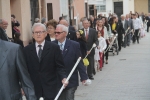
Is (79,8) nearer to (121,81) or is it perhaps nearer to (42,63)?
(121,81)

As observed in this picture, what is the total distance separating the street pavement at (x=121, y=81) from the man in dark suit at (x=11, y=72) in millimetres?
6122

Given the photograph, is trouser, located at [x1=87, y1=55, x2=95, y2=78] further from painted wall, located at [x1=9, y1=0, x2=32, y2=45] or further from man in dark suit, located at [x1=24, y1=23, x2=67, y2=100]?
man in dark suit, located at [x1=24, y1=23, x2=67, y2=100]

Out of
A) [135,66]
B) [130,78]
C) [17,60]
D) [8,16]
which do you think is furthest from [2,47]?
[135,66]

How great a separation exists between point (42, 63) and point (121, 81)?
7.50 metres

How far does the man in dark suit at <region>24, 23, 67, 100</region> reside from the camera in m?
7.02

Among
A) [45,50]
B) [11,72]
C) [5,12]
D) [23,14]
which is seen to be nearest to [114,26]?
[23,14]

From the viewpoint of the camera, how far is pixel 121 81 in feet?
46.7

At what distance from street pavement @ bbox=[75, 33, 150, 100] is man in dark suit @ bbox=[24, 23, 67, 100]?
4.51 metres

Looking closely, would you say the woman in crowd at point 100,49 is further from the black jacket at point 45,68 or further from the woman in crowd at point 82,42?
the black jacket at point 45,68

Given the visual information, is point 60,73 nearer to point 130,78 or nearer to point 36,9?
point 130,78

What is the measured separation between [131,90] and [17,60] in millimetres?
7466

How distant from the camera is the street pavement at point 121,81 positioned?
11.8 meters

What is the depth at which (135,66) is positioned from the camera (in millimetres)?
17875

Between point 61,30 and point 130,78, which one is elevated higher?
point 61,30
